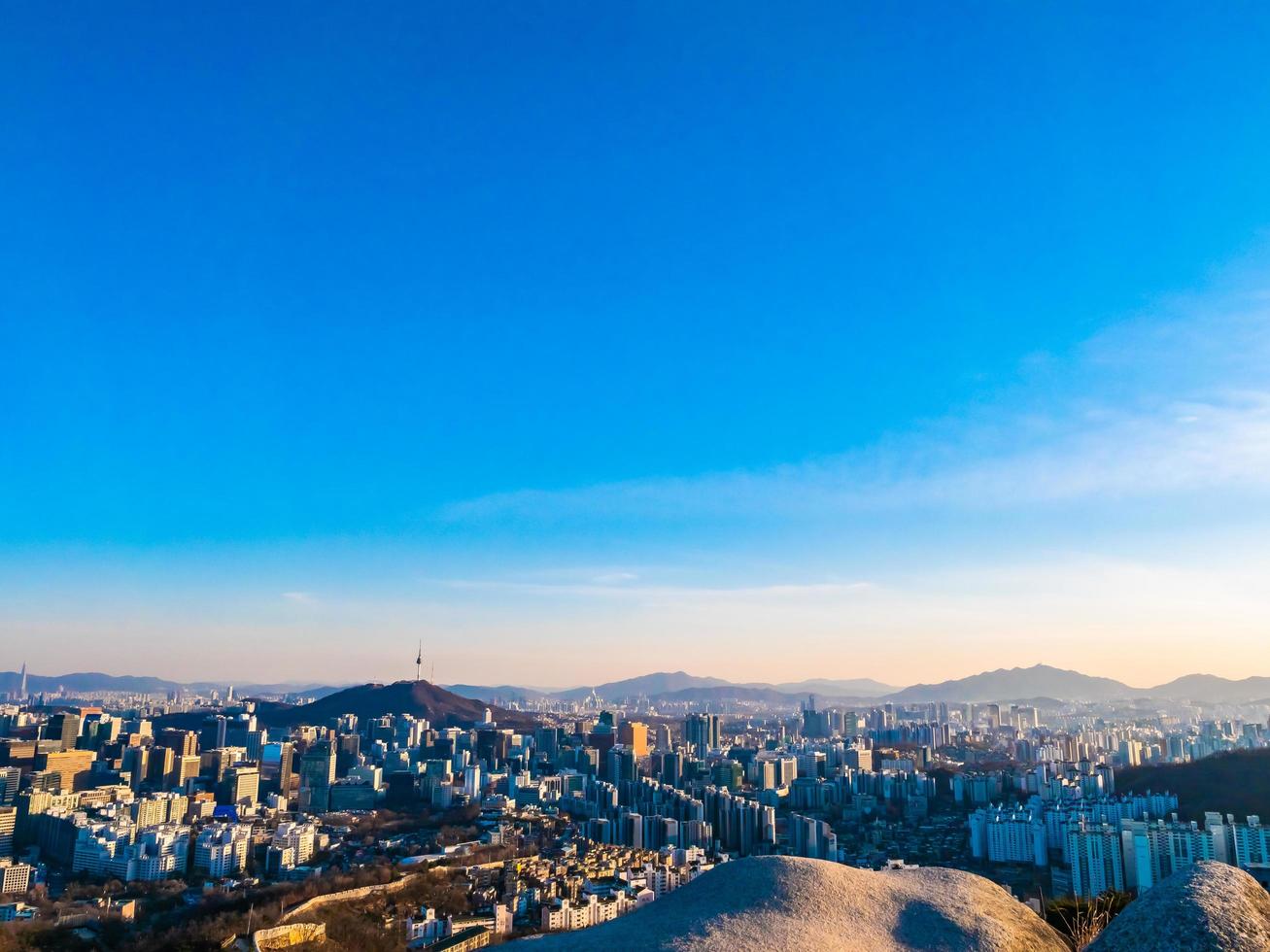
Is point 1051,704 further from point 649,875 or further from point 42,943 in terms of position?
point 42,943

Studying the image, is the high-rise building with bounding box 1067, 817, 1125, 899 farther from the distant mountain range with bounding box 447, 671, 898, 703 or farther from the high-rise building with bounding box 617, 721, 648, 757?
the distant mountain range with bounding box 447, 671, 898, 703

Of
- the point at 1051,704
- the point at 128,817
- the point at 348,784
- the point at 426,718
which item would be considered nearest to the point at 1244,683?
the point at 1051,704

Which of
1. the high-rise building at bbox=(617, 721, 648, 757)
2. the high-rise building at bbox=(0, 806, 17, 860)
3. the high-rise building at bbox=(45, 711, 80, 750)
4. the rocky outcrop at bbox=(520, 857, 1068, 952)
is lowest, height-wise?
the high-rise building at bbox=(0, 806, 17, 860)

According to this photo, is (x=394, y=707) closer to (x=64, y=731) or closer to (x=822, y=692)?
(x=64, y=731)

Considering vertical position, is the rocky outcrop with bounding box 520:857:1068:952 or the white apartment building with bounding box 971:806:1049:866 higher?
the rocky outcrop with bounding box 520:857:1068:952

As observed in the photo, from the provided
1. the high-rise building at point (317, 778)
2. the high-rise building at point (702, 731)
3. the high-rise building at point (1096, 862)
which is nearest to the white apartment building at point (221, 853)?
the high-rise building at point (317, 778)

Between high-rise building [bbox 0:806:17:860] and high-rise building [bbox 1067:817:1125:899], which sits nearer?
high-rise building [bbox 1067:817:1125:899]

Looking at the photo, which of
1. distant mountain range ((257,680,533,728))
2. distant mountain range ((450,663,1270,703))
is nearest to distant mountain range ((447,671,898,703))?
distant mountain range ((450,663,1270,703))
